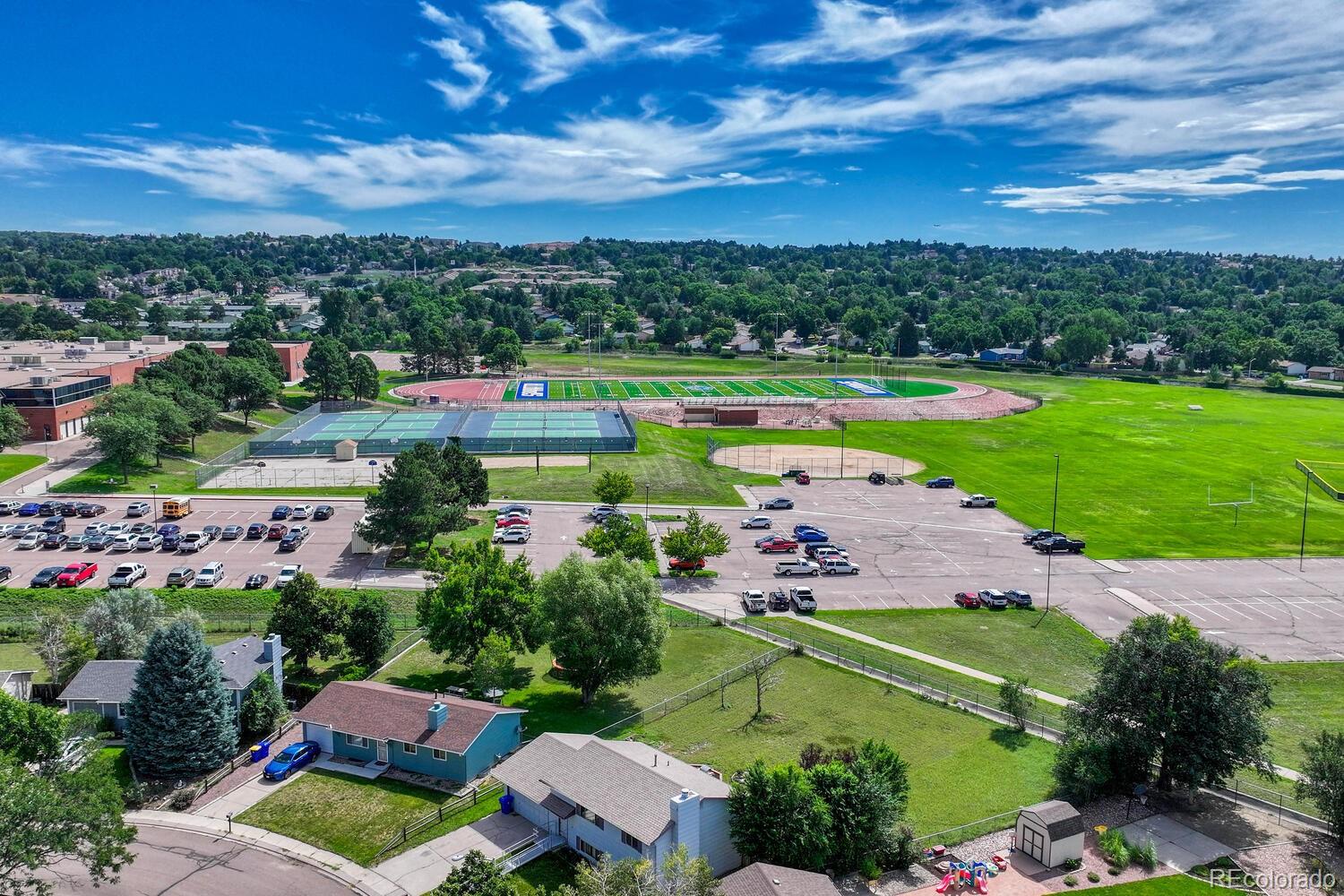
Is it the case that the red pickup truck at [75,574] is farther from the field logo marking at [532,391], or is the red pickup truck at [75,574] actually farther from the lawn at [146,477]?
the field logo marking at [532,391]

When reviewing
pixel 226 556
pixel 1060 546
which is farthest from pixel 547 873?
pixel 1060 546

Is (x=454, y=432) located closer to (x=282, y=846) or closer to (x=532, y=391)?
(x=532, y=391)

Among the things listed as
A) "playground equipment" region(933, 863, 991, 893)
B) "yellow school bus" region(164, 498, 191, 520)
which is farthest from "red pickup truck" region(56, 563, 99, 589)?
"playground equipment" region(933, 863, 991, 893)

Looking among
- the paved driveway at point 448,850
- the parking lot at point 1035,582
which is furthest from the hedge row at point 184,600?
the parking lot at point 1035,582

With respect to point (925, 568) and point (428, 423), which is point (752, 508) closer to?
point (925, 568)

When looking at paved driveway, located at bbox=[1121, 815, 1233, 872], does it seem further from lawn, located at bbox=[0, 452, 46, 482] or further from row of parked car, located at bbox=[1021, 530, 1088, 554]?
lawn, located at bbox=[0, 452, 46, 482]

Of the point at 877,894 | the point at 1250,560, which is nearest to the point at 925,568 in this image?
the point at 1250,560
